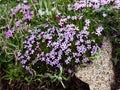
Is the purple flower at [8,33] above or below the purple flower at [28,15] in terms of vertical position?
below

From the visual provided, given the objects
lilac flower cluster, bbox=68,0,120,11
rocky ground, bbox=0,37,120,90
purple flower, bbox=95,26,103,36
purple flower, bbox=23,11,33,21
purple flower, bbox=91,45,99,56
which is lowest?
rocky ground, bbox=0,37,120,90

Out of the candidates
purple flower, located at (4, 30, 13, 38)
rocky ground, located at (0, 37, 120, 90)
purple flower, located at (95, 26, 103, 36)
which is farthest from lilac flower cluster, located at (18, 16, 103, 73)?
purple flower, located at (4, 30, 13, 38)

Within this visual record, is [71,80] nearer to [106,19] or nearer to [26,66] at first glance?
[26,66]

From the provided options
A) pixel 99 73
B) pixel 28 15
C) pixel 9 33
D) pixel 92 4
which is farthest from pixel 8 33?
pixel 99 73

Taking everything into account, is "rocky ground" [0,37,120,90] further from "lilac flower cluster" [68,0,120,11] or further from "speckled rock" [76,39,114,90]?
"lilac flower cluster" [68,0,120,11]

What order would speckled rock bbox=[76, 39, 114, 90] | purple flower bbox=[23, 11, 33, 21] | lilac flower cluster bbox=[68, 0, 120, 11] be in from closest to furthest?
speckled rock bbox=[76, 39, 114, 90], lilac flower cluster bbox=[68, 0, 120, 11], purple flower bbox=[23, 11, 33, 21]

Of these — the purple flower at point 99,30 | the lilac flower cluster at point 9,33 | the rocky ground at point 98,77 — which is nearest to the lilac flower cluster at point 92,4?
the purple flower at point 99,30

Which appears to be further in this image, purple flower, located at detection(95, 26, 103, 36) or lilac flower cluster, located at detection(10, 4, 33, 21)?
lilac flower cluster, located at detection(10, 4, 33, 21)

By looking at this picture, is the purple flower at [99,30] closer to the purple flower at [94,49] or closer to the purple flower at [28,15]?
the purple flower at [94,49]
